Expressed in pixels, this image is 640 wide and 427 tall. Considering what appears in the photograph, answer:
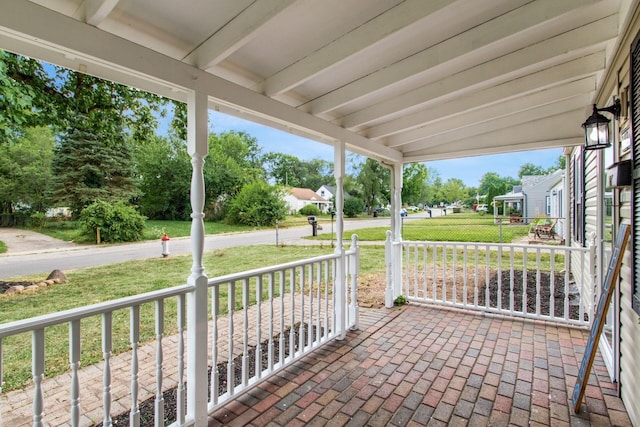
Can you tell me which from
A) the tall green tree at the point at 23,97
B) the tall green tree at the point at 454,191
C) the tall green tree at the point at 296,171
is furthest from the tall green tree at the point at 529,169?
the tall green tree at the point at 23,97

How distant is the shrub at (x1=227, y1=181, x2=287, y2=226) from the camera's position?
391cm

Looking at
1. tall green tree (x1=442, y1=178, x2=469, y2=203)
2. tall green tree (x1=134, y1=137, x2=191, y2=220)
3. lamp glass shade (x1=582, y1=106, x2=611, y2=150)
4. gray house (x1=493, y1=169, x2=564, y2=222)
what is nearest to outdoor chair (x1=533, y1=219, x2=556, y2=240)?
gray house (x1=493, y1=169, x2=564, y2=222)

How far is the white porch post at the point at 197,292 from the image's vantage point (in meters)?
1.90

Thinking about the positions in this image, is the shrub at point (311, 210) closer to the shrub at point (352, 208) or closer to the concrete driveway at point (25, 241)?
the shrub at point (352, 208)

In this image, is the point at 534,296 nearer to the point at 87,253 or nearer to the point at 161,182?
the point at 161,182

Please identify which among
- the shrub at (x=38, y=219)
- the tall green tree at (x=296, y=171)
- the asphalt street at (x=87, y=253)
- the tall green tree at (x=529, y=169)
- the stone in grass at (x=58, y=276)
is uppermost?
the tall green tree at (x=529, y=169)

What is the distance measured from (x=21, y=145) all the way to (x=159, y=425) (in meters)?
2.31

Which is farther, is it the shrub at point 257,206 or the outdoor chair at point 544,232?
the outdoor chair at point 544,232

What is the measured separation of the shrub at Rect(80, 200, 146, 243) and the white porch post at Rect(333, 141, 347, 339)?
2.00 m

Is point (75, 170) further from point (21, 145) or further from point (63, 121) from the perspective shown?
point (63, 121)

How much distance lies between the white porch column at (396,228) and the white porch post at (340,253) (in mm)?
1372

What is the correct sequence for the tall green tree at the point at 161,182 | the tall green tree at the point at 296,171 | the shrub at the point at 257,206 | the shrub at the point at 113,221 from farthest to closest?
the tall green tree at the point at 296,171
the shrub at the point at 257,206
the tall green tree at the point at 161,182
the shrub at the point at 113,221

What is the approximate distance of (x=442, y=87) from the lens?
2719 mm

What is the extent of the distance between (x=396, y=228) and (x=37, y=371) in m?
4.10
